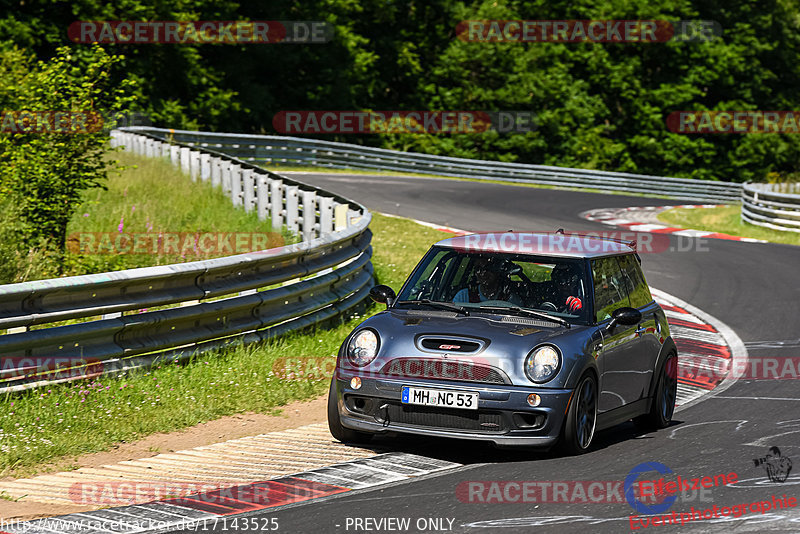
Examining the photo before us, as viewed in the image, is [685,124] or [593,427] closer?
[593,427]

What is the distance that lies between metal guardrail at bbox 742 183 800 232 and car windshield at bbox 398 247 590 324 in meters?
20.8

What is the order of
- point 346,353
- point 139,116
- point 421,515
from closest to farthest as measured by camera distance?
1. point 421,515
2. point 346,353
3. point 139,116

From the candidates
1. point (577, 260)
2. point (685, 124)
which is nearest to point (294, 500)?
point (577, 260)

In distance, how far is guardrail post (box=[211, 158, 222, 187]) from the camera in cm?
→ 2177

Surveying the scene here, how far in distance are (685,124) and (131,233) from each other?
46.9m

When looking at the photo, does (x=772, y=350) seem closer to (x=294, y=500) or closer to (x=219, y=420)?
(x=219, y=420)

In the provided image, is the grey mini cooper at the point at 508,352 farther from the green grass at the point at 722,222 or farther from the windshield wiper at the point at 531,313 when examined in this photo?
the green grass at the point at 722,222

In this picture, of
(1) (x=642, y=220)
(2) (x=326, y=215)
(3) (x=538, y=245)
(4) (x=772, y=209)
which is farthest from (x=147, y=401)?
(4) (x=772, y=209)

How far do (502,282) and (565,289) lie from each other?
47 cm

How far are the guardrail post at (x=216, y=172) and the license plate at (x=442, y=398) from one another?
15.2 m

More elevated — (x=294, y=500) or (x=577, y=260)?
(x=577, y=260)

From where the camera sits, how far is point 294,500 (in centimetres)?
→ 607

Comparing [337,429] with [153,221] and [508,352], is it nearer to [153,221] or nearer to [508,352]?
[508,352]

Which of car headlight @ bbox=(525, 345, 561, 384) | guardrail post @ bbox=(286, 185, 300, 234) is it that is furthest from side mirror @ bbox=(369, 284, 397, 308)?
guardrail post @ bbox=(286, 185, 300, 234)
